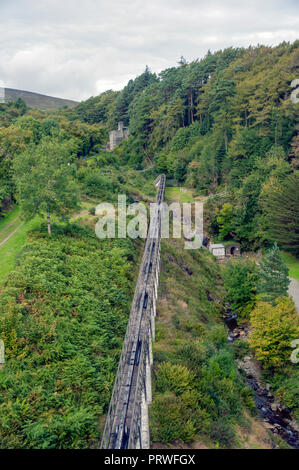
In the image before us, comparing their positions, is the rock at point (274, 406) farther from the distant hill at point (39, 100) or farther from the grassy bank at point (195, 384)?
the distant hill at point (39, 100)

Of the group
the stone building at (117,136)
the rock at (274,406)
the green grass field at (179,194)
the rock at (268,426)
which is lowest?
the rock at (268,426)

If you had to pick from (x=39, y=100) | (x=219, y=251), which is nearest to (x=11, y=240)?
(x=219, y=251)

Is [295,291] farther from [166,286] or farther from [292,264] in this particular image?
[166,286]

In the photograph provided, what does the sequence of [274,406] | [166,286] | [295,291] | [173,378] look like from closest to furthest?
[173,378] < [274,406] < [295,291] < [166,286]

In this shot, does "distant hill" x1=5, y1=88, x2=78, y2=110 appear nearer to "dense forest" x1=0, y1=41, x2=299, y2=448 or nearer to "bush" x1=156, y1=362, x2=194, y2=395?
"dense forest" x1=0, y1=41, x2=299, y2=448

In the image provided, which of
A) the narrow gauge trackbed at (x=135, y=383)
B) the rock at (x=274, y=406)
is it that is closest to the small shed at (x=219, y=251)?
the narrow gauge trackbed at (x=135, y=383)

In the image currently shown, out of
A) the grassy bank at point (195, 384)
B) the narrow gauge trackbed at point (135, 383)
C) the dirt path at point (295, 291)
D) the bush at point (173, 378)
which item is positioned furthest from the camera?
the dirt path at point (295, 291)
